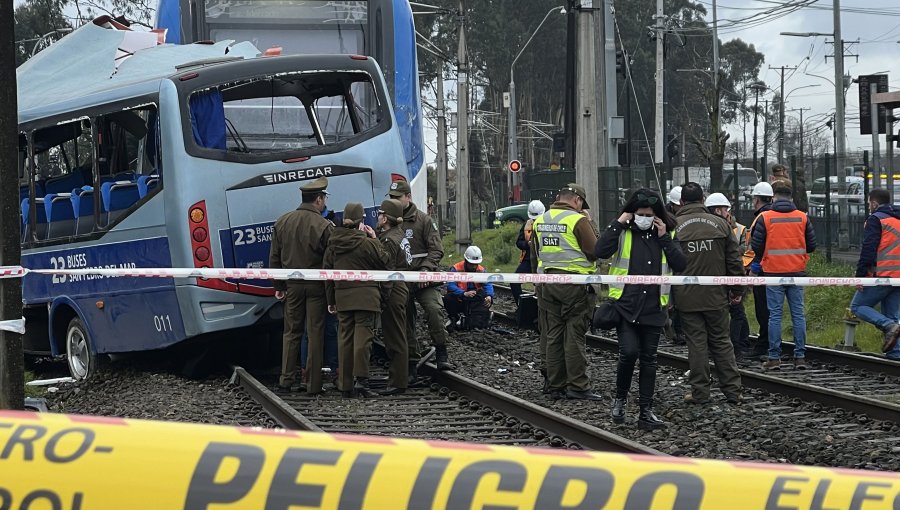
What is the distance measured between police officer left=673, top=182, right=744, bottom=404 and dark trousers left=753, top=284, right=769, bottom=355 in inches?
118

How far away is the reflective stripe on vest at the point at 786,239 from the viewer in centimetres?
1219

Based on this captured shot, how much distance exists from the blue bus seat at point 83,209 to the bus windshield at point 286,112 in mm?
1613

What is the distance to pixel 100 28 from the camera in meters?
14.0

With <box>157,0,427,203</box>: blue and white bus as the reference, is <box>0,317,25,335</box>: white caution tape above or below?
below

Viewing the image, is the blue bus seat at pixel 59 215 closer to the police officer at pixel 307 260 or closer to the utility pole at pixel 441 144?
the police officer at pixel 307 260

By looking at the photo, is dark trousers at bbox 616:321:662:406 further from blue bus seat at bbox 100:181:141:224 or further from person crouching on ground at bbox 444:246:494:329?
person crouching on ground at bbox 444:246:494:329

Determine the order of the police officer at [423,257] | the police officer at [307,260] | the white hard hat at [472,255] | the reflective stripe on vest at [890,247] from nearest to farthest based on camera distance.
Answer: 1. the police officer at [307,260]
2. the police officer at [423,257]
3. the reflective stripe on vest at [890,247]
4. the white hard hat at [472,255]

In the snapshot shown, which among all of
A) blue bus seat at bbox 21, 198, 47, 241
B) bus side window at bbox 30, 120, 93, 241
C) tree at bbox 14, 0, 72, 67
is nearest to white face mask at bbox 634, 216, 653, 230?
bus side window at bbox 30, 120, 93, 241

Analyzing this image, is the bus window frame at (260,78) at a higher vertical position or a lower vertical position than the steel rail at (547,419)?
higher

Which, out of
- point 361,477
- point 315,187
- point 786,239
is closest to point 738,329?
point 786,239

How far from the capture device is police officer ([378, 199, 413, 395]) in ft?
36.1

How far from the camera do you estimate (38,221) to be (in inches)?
508

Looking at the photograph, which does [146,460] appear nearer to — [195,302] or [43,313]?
[195,302]

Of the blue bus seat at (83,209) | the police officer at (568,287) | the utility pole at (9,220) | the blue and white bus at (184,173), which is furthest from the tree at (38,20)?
the utility pole at (9,220)
